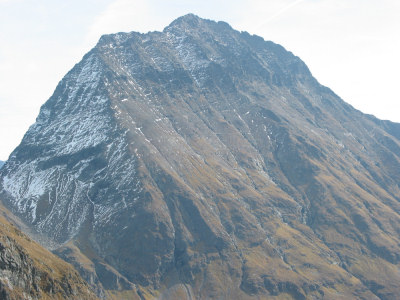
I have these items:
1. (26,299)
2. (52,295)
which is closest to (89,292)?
(52,295)

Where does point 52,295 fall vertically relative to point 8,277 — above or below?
below

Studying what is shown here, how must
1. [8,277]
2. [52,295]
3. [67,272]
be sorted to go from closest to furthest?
[8,277], [52,295], [67,272]

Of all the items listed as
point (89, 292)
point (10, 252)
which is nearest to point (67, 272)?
point (89, 292)

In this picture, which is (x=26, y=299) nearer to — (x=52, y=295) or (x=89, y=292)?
(x=52, y=295)

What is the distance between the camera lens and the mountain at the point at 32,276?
5748 inches

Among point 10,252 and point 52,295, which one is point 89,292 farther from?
point 10,252

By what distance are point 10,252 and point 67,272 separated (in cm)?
3935

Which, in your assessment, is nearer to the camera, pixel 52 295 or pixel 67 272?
pixel 52 295

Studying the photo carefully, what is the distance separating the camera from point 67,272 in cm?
18762

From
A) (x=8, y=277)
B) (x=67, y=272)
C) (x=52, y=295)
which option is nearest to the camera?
(x=8, y=277)

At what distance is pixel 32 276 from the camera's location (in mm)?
159625

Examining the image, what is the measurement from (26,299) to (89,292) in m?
47.4

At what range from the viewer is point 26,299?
484ft

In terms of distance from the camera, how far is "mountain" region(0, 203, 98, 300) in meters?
146
